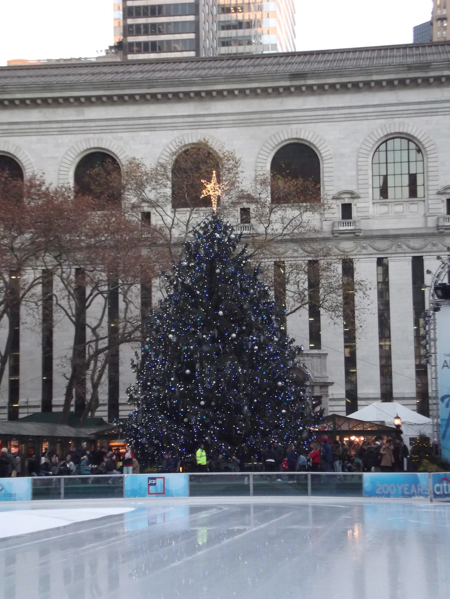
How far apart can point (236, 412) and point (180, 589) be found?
1661cm

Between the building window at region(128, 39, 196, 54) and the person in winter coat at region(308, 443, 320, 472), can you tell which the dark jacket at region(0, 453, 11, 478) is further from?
the building window at region(128, 39, 196, 54)

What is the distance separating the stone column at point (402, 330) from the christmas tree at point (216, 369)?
25.4 meters

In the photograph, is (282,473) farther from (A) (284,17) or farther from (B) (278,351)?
(A) (284,17)

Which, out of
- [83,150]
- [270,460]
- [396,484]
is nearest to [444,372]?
[396,484]

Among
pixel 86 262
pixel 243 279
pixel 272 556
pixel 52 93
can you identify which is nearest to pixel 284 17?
pixel 52 93

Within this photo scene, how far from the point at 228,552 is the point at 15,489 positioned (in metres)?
12.2

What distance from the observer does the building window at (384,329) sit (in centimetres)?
5538

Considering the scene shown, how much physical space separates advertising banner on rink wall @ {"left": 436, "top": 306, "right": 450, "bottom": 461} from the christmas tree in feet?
14.5

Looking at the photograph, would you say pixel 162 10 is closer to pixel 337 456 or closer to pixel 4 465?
pixel 337 456

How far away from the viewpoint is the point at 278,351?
2964 cm

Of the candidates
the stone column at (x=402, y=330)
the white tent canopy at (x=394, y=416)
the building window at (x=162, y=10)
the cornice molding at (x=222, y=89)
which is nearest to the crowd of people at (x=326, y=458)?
the white tent canopy at (x=394, y=416)

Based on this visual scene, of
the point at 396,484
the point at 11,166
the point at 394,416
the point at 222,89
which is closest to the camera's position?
the point at 396,484

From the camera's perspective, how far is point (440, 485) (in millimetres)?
24938

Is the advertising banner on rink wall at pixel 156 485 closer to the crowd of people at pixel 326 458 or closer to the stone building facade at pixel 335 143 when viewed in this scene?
the crowd of people at pixel 326 458
